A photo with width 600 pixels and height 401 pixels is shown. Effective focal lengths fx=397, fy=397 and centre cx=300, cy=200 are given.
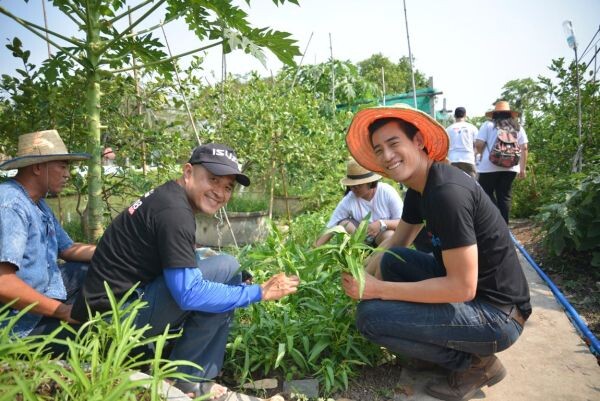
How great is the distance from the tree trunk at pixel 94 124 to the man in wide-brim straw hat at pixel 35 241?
335 mm

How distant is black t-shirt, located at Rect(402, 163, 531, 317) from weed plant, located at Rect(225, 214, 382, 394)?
0.46 meters

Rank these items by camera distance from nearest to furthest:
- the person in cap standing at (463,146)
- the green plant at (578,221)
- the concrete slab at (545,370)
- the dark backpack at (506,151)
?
the concrete slab at (545,370)
the green plant at (578,221)
the dark backpack at (506,151)
the person in cap standing at (463,146)

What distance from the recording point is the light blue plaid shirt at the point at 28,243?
197 centimetres

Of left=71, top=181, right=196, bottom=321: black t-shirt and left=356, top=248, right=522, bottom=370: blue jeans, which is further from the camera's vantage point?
left=356, top=248, right=522, bottom=370: blue jeans

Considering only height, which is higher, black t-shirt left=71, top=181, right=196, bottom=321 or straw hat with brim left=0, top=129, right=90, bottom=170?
straw hat with brim left=0, top=129, right=90, bottom=170

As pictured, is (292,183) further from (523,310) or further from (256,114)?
(523,310)

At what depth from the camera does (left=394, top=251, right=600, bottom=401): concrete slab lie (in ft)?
7.16

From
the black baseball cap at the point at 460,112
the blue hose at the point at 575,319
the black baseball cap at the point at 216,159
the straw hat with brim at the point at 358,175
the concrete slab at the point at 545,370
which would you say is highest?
the black baseball cap at the point at 460,112

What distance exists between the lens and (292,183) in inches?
234

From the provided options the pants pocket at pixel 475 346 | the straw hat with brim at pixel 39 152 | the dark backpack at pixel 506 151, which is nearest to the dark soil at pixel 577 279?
the dark backpack at pixel 506 151

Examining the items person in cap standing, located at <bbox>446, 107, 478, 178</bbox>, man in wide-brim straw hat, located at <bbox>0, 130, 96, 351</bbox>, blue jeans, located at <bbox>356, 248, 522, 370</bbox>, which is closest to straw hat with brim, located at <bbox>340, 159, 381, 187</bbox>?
blue jeans, located at <bbox>356, 248, 522, 370</bbox>

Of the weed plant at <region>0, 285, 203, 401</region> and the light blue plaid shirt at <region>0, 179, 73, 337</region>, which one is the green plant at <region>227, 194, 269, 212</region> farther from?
the weed plant at <region>0, 285, 203, 401</region>

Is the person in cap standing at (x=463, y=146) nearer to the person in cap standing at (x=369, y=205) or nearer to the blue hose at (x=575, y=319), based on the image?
the blue hose at (x=575, y=319)

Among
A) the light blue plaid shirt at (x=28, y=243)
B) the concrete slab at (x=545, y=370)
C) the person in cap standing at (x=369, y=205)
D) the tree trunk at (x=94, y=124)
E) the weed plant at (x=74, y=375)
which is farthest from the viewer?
the person in cap standing at (x=369, y=205)
